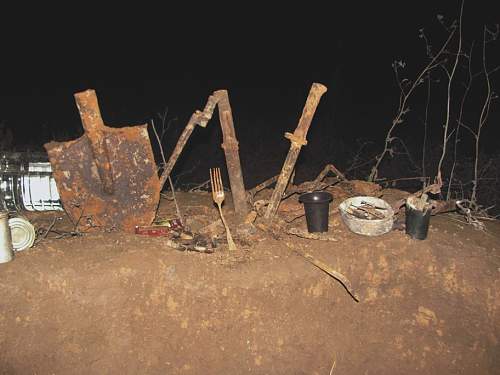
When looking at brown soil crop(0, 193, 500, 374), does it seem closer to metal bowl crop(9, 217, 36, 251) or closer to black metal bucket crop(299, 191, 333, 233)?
metal bowl crop(9, 217, 36, 251)

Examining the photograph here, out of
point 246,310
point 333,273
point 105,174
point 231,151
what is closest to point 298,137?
point 231,151

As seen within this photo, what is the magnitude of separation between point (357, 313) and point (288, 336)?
58cm

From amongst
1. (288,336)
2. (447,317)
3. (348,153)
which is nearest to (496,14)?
(348,153)

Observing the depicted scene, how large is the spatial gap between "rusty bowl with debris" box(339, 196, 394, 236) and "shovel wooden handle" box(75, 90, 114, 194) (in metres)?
2.05

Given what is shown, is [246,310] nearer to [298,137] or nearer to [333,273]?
[333,273]

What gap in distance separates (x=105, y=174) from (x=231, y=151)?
1.09 m

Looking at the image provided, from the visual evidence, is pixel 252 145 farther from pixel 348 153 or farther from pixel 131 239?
pixel 131 239

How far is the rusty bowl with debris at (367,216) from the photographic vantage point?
10.6 ft

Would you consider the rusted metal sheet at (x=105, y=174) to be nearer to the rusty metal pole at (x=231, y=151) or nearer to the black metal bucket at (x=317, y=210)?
the rusty metal pole at (x=231, y=151)

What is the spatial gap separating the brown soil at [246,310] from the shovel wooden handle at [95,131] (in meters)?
0.58

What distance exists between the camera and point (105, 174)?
3301 millimetres

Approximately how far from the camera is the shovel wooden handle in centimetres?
316

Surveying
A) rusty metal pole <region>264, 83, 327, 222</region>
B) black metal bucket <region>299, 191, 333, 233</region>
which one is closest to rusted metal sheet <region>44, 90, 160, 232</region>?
rusty metal pole <region>264, 83, 327, 222</region>

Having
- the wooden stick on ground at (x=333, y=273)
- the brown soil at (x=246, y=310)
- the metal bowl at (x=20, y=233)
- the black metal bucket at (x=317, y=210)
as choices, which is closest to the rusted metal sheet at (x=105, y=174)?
the brown soil at (x=246, y=310)
